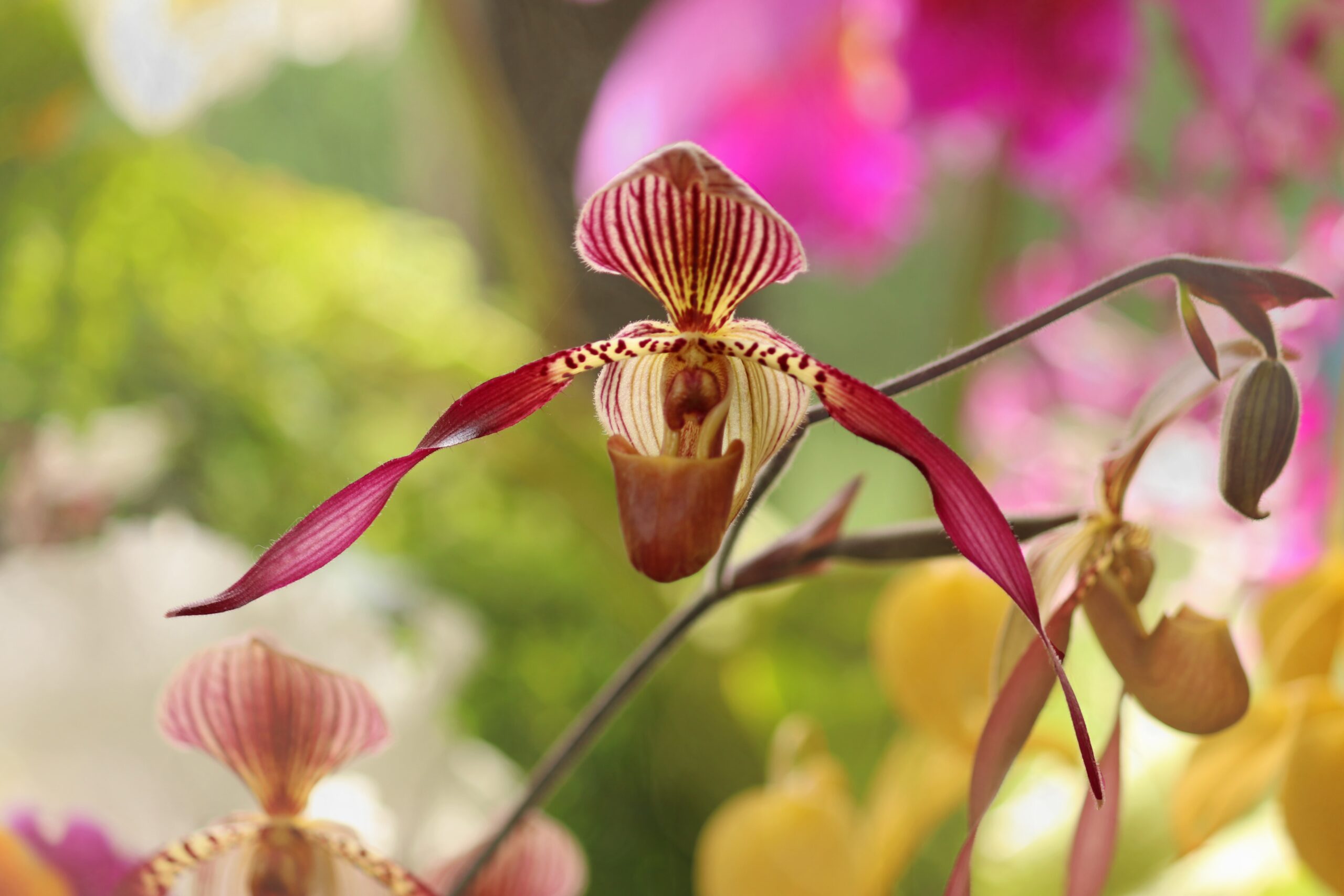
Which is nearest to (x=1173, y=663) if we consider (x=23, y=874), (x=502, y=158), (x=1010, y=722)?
(x=1010, y=722)

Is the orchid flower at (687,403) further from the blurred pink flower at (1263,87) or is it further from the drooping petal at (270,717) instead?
the blurred pink flower at (1263,87)

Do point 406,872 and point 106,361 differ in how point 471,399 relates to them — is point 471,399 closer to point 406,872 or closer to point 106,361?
point 406,872

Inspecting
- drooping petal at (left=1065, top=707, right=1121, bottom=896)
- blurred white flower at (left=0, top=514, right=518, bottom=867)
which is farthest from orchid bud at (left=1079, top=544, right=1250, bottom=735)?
blurred white flower at (left=0, top=514, right=518, bottom=867)

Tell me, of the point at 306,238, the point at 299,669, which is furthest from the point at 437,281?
the point at 299,669

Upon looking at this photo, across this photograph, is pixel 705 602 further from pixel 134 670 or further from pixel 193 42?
pixel 193 42

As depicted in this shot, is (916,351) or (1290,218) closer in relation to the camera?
(1290,218)

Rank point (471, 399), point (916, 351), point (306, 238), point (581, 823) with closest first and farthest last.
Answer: point (471, 399) → point (581, 823) → point (306, 238) → point (916, 351)

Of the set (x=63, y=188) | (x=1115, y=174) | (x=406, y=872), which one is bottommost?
(x=406, y=872)
